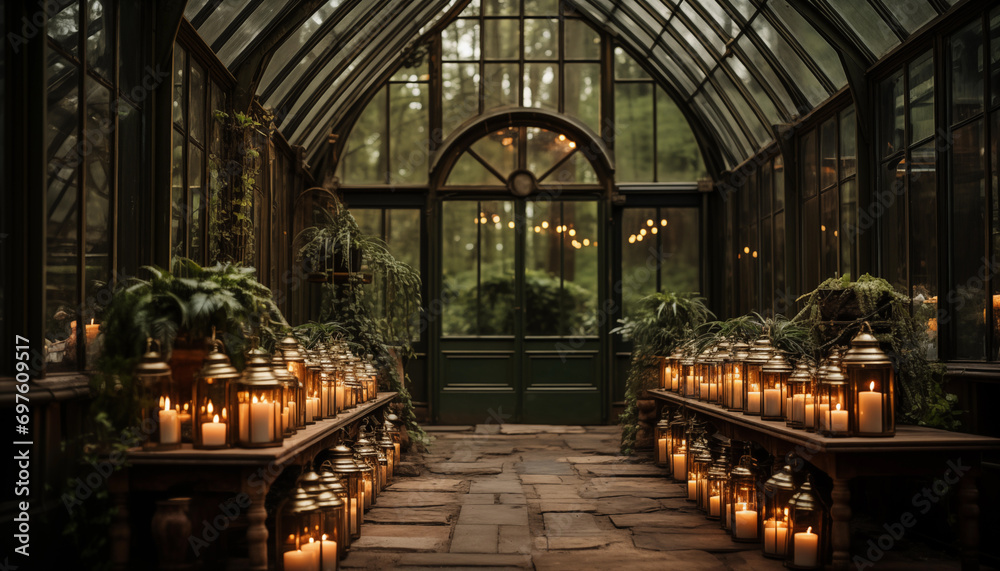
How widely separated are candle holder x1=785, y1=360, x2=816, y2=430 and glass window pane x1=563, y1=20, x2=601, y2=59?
24.4ft

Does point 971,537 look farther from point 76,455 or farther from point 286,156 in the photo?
point 286,156

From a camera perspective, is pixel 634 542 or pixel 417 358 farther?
pixel 417 358

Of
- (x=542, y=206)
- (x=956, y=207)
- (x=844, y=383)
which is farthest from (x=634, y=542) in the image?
(x=542, y=206)

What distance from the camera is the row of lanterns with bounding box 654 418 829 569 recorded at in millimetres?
4086

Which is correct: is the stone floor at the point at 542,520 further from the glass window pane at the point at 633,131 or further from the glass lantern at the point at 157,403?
the glass window pane at the point at 633,131

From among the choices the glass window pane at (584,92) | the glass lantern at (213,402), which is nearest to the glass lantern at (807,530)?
the glass lantern at (213,402)

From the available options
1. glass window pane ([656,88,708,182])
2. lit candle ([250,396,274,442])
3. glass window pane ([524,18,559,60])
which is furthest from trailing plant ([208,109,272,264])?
glass window pane ([656,88,708,182])

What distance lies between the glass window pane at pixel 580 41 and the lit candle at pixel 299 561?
8.46m

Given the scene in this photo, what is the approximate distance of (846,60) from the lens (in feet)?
21.4

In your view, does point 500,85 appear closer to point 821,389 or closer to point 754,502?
point 754,502

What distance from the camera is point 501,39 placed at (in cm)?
1092

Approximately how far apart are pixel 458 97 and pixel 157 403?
794 centimetres

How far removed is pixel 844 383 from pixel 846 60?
358 centimetres

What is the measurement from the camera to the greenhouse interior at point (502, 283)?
356 cm
